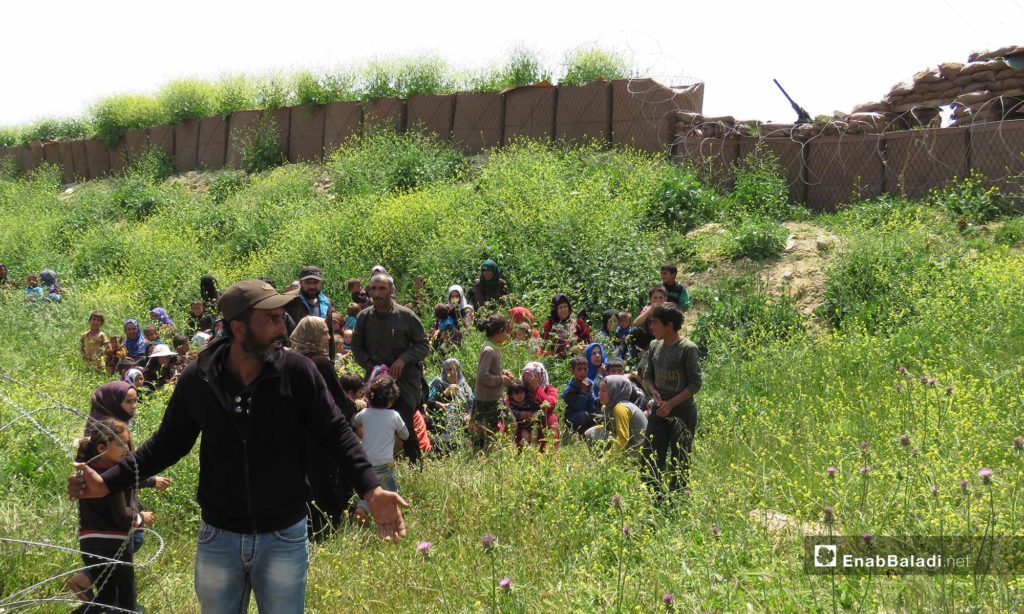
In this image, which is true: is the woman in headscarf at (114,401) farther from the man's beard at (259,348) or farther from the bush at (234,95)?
the bush at (234,95)

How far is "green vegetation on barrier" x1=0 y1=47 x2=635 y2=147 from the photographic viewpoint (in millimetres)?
19547

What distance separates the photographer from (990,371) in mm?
8031

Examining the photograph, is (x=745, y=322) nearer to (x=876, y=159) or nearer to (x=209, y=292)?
(x=876, y=159)

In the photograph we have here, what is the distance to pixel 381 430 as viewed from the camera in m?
6.77

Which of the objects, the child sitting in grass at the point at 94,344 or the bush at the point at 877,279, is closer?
the bush at the point at 877,279

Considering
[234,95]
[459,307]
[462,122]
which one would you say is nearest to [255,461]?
[459,307]

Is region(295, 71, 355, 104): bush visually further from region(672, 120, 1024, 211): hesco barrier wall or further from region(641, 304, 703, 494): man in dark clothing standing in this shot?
region(641, 304, 703, 494): man in dark clothing standing

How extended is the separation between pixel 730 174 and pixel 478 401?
8913 millimetres

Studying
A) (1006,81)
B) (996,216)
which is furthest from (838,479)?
(1006,81)

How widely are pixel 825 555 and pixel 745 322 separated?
24.6 feet

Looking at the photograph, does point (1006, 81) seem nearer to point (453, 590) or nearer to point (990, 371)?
point (990, 371)

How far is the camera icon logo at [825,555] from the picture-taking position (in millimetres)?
4453

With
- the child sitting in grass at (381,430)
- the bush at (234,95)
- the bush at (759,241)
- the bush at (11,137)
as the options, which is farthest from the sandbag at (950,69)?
the bush at (11,137)

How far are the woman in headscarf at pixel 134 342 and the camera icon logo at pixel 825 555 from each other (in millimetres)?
10183
